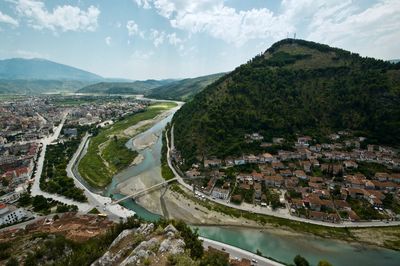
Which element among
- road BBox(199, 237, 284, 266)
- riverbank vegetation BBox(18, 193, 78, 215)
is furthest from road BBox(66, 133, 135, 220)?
road BBox(199, 237, 284, 266)

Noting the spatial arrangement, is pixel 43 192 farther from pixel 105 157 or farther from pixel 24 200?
pixel 105 157

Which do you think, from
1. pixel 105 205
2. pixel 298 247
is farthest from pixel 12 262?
pixel 298 247

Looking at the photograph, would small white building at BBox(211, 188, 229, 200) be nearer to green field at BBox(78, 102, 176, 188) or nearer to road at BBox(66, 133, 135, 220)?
road at BBox(66, 133, 135, 220)

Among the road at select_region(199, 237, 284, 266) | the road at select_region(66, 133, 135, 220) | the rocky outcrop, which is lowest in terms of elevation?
the road at select_region(66, 133, 135, 220)

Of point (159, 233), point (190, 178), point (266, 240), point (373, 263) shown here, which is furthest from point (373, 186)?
point (159, 233)

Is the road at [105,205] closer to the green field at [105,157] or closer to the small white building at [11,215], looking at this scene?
the green field at [105,157]
